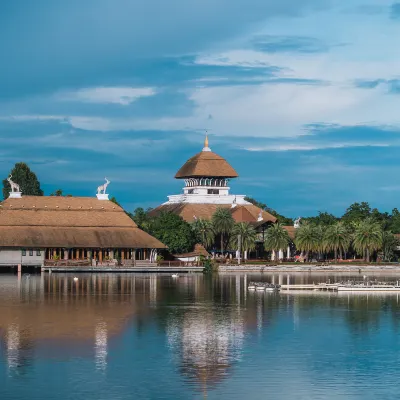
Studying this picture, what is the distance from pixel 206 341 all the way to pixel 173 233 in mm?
71479

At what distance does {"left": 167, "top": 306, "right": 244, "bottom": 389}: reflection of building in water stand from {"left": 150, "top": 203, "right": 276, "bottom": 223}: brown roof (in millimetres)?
72996

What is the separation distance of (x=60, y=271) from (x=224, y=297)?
34970 mm

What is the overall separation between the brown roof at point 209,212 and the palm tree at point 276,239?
7.17 m

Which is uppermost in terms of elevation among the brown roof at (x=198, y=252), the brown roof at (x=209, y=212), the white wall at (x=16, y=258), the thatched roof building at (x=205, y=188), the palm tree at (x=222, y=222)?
the thatched roof building at (x=205, y=188)

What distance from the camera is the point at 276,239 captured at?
4865 inches

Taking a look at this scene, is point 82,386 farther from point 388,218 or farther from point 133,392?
point 388,218

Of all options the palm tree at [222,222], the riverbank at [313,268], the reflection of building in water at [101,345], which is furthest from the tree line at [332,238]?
the reflection of building in water at [101,345]

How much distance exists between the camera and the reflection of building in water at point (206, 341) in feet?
132

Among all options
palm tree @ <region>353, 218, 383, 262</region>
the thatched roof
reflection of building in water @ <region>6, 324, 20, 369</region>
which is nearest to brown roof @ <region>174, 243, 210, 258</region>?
the thatched roof

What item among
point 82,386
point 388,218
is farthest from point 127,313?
point 388,218

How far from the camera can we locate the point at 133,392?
36.4m

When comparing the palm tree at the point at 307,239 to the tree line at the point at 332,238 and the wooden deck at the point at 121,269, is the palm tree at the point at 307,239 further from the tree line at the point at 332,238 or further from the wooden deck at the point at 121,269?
the wooden deck at the point at 121,269

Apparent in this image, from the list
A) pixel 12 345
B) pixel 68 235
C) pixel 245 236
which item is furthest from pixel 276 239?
pixel 12 345

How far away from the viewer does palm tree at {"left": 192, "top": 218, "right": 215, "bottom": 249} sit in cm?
12412
